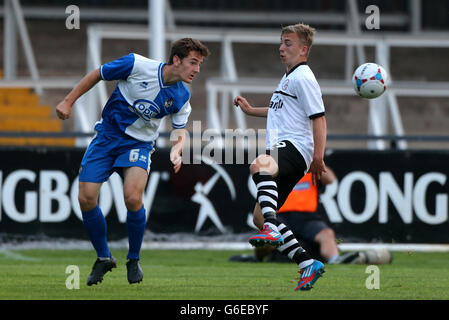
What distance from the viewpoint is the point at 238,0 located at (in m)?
22.1

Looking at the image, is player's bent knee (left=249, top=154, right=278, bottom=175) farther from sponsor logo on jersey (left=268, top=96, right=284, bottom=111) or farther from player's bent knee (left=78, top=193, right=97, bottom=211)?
player's bent knee (left=78, top=193, right=97, bottom=211)

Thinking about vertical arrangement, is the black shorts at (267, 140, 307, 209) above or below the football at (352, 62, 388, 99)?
below

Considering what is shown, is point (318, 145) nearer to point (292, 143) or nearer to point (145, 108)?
point (292, 143)

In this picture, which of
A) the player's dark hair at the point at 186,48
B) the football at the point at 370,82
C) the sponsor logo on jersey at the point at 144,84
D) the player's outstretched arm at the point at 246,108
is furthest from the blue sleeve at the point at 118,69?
the football at the point at 370,82

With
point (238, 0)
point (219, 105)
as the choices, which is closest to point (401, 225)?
point (219, 105)

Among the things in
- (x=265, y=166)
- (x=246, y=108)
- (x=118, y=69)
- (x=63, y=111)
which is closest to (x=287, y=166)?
(x=265, y=166)

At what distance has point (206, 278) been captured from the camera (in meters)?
8.58

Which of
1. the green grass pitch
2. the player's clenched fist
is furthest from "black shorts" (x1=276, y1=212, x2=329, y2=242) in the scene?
the player's clenched fist

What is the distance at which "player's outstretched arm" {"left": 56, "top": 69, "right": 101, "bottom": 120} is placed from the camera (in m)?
7.23

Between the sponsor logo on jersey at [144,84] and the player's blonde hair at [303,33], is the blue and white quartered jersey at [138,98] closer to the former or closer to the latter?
the sponsor logo on jersey at [144,84]

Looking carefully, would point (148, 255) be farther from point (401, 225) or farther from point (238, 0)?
point (238, 0)

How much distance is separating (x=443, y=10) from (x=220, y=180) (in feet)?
37.8

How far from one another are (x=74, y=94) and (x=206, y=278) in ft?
7.00

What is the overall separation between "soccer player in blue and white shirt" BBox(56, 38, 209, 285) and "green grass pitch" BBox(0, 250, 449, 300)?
462 millimetres
